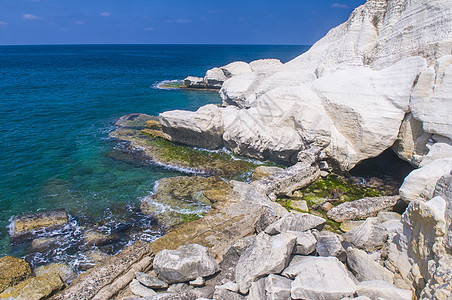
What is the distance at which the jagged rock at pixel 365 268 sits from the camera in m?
6.39

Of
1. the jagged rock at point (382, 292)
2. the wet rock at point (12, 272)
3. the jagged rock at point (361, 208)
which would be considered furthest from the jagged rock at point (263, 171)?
the wet rock at point (12, 272)

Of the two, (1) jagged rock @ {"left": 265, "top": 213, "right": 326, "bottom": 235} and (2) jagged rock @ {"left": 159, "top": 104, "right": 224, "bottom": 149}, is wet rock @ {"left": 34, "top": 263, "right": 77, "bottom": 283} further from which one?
(2) jagged rock @ {"left": 159, "top": 104, "right": 224, "bottom": 149}

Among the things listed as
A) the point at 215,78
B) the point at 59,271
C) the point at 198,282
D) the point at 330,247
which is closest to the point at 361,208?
the point at 330,247

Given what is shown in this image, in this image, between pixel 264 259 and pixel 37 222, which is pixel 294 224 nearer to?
pixel 264 259

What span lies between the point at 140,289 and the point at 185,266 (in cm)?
125

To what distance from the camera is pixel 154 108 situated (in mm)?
28875

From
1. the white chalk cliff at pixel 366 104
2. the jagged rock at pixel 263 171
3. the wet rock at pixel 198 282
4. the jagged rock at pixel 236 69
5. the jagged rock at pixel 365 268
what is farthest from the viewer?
the jagged rock at pixel 236 69

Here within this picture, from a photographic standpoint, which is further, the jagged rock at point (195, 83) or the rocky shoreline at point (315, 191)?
the jagged rock at point (195, 83)

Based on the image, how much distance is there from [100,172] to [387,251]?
1303 centimetres

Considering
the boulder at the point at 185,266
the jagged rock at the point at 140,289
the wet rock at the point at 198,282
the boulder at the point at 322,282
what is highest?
the boulder at the point at 322,282

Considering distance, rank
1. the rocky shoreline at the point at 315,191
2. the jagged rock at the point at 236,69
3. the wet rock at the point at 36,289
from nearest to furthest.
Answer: the rocky shoreline at the point at 315,191
the wet rock at the point at 36,289
the jagged rock at the point at 236,69

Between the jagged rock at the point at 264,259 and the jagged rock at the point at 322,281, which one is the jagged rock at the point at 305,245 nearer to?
the jagged rock at the point at 264,259

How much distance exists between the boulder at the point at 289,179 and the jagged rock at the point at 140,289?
19.5 feet

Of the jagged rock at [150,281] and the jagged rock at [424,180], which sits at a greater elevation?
the jagged rock at [424,180]
